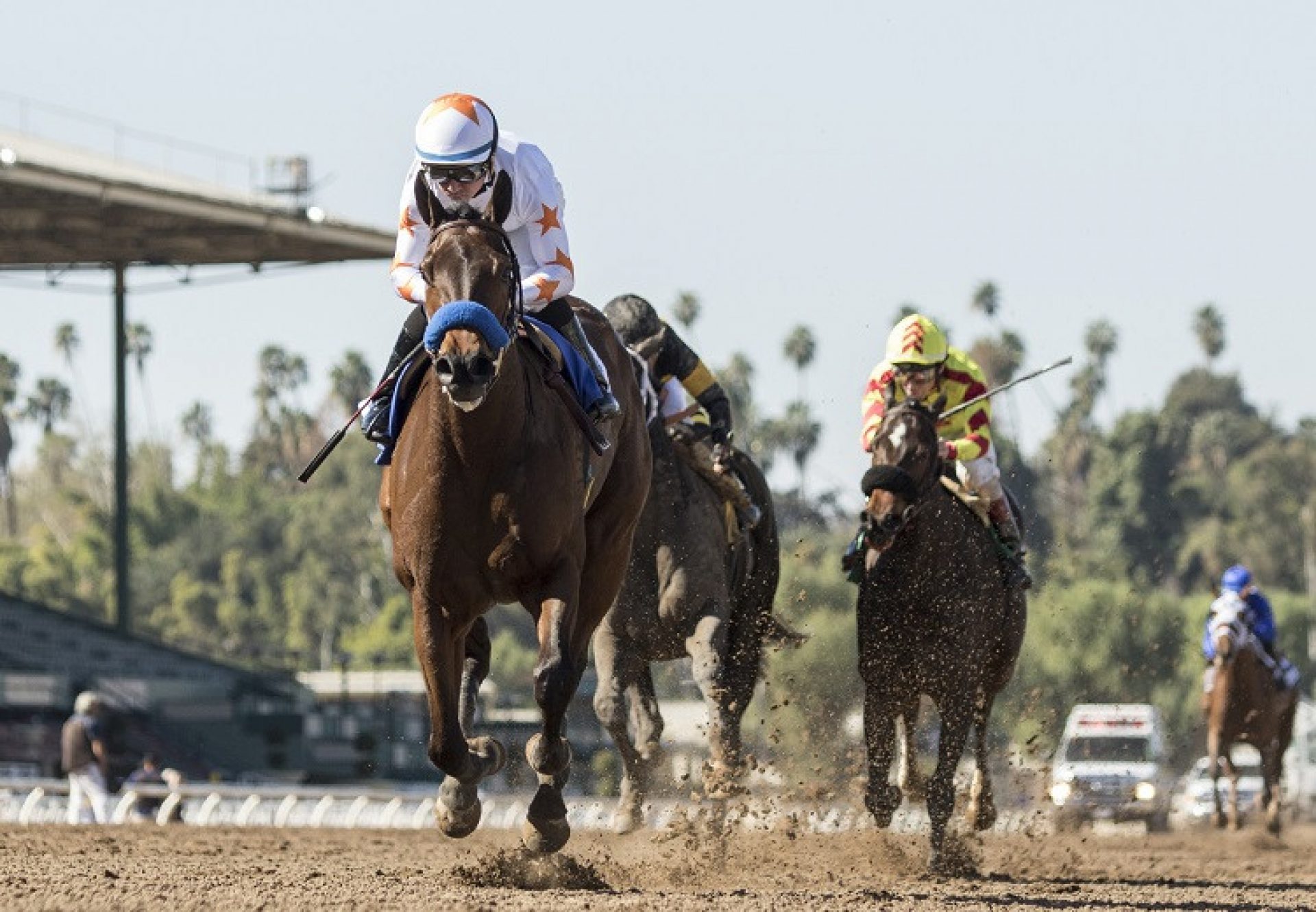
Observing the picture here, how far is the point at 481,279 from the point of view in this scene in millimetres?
9109

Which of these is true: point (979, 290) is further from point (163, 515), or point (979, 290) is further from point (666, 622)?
point (666, 622)

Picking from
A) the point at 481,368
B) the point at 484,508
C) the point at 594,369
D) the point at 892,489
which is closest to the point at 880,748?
the point at 892,489

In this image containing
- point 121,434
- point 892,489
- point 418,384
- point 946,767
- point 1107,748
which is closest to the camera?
point 418,384

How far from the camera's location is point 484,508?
9430 millimetres

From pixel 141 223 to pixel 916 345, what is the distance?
27.6 metres

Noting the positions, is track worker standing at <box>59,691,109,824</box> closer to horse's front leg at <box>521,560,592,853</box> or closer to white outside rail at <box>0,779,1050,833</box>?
white outside rail at <box>0,779,1050,833</box>

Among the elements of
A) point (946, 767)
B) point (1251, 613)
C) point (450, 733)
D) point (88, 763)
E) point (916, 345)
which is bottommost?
point (946, 767)

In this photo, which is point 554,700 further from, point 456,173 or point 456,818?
point 456,173

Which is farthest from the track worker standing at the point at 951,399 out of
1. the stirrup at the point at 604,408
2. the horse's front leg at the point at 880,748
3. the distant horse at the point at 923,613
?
the stirrup at the point at 604,408

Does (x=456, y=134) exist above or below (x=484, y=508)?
above

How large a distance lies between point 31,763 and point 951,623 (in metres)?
26.5

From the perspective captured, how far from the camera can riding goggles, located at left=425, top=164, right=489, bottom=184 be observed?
9648 mm

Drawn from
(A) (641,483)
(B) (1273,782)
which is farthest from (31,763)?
(A) (641,483)

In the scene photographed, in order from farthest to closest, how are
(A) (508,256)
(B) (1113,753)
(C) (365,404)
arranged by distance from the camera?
(B) (1113,753), (C) (365,404), (A) (508,256)
